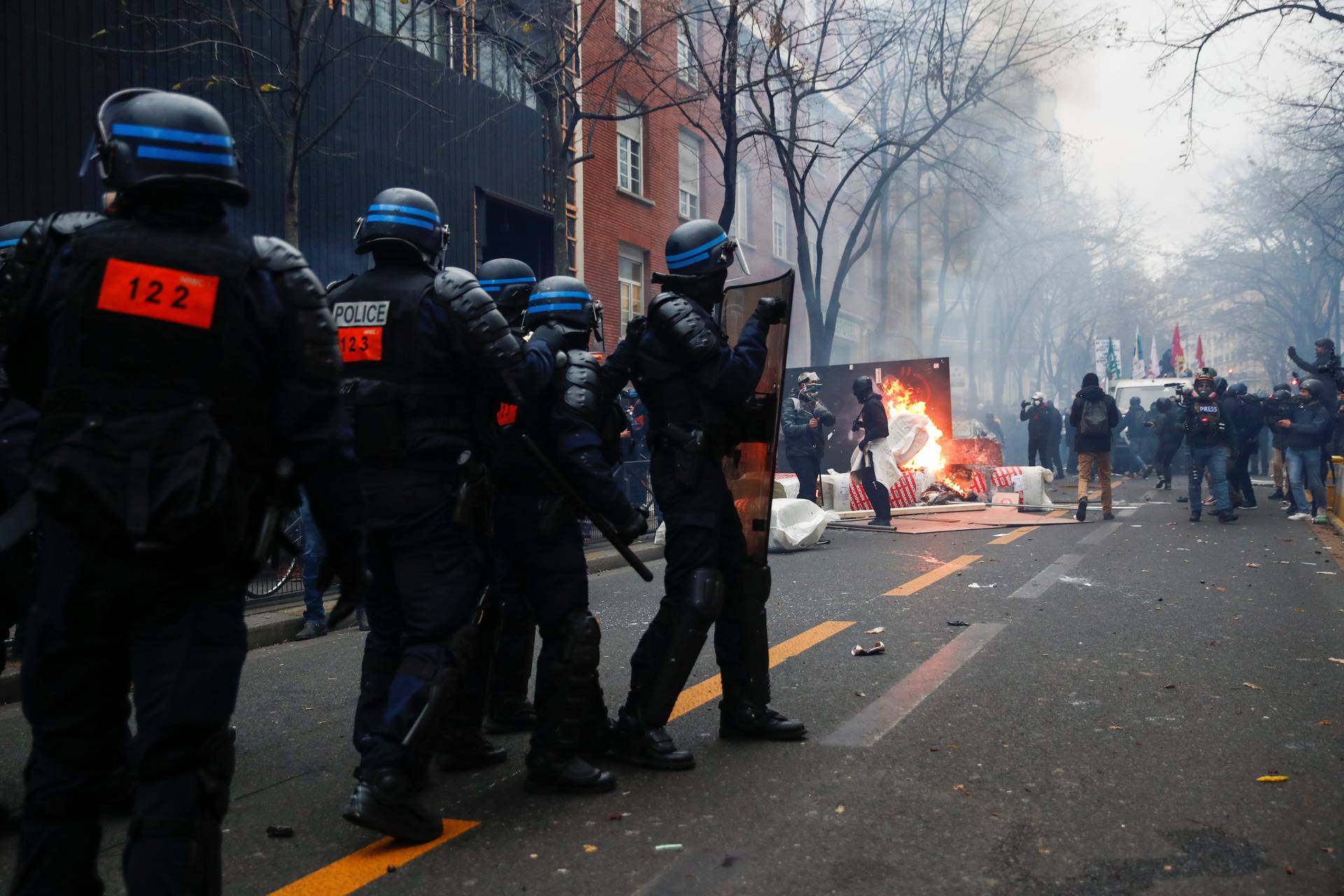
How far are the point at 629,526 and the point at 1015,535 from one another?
9.73 meters

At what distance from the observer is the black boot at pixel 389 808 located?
3.19 m

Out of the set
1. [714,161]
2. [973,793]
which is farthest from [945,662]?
[714,161]

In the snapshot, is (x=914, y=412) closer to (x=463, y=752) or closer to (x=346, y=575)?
(x=463, y=752)

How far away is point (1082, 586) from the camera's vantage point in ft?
27.6

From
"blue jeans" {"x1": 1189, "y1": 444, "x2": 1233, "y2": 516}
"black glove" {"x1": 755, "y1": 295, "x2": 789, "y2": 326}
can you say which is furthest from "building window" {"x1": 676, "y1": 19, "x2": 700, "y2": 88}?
"black glove" {"x1": 755, "y1": 295, "x2": 789, "y2": 326}

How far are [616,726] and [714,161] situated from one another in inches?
913

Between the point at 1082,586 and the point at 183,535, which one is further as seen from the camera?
the point at 1082,586

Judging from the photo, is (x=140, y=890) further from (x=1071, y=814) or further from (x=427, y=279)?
(x=1071, y=814)

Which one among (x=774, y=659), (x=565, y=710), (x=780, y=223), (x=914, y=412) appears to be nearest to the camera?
(x=565, y=710)

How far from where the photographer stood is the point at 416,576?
11.1 ft

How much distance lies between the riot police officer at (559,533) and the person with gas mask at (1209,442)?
1202cm

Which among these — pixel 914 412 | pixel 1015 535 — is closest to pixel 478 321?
pixel 1015 535

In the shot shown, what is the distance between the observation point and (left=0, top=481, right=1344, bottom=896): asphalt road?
302 cm

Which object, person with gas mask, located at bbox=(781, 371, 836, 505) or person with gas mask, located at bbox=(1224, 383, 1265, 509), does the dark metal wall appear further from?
person with gas mask, located at bbox=(1224, 383, 1265, 509)
